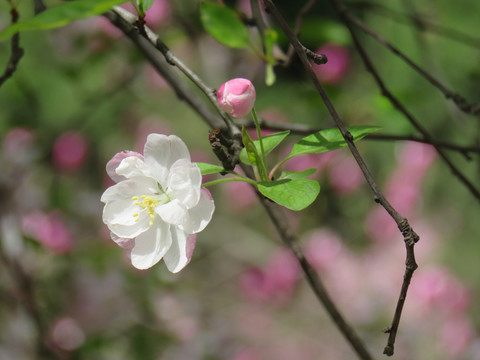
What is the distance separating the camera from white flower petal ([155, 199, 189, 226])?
51 centimetres

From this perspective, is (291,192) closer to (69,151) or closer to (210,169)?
(210,169)

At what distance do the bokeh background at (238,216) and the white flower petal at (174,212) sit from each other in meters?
0.68

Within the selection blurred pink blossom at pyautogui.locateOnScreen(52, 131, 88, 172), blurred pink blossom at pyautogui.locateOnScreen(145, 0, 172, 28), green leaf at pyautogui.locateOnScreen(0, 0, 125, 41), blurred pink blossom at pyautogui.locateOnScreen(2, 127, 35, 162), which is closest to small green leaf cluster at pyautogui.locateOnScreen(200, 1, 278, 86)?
green leaf at pyautogui.locateOnScreen(0, 0, 125, 41)

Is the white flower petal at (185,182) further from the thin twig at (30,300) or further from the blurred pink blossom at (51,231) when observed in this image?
the blurred pink blossom at (51,231)

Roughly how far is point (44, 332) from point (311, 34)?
33.7 inches

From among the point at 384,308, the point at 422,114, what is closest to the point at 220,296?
the point at 384,308

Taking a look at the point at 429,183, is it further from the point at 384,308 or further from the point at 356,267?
the point at 384,308

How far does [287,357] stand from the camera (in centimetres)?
238

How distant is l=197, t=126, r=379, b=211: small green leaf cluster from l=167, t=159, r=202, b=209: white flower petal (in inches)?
0.5

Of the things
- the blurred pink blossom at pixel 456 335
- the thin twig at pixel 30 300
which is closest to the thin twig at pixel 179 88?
the thin twig at pixel 30 300

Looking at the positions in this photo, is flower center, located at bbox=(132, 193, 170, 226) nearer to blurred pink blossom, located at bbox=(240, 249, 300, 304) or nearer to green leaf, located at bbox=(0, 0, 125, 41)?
green leaf, located at bbox=(0, 0, 125, 41)

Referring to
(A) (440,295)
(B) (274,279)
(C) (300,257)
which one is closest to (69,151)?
(B) (274,279)

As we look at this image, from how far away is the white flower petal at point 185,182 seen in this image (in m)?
0.50

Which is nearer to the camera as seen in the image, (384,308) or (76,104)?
(384,308)
